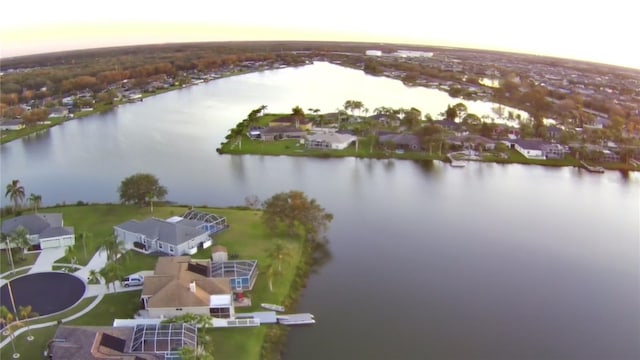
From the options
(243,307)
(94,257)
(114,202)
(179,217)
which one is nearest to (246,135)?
(114,202)

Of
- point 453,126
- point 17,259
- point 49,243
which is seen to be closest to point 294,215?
point 49,243

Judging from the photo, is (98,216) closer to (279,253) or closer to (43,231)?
(43,231)

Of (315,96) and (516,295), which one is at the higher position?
(315,96)

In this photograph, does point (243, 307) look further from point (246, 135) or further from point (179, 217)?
point (246, 135)

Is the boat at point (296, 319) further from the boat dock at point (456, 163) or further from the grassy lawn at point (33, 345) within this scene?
the boat dock at point (456, 163)

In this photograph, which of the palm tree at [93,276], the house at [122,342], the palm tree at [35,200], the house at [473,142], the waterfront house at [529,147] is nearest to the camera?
the house at [122,342]

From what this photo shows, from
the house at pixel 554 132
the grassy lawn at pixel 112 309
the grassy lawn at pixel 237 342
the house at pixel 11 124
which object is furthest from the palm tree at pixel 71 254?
the house at pixel 554 132
